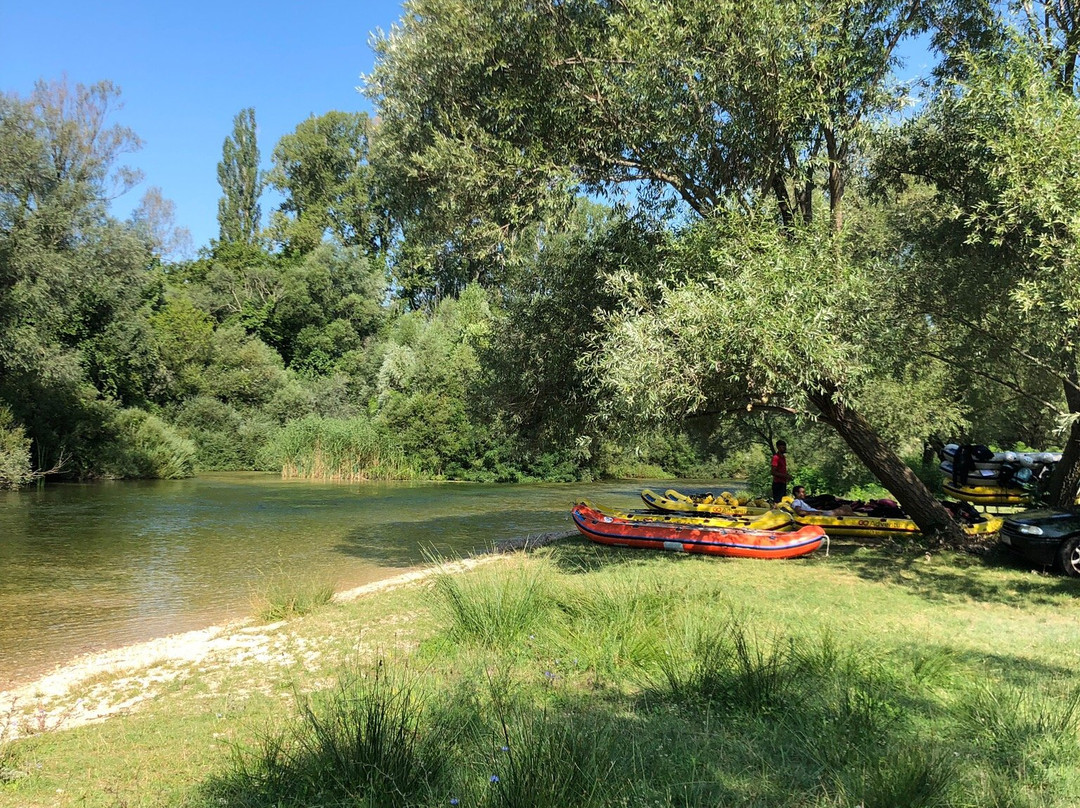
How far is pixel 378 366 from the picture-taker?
4691 cm

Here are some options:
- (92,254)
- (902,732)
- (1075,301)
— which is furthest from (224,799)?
(92,254)

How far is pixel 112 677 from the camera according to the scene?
7.08 m

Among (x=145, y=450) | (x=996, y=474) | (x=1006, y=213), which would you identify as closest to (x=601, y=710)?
(x=1006, y=213)

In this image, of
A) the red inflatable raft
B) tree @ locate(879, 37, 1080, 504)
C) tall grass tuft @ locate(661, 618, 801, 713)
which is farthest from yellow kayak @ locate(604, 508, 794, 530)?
tall grass tuft @ locate(661, 618, 801, 713)

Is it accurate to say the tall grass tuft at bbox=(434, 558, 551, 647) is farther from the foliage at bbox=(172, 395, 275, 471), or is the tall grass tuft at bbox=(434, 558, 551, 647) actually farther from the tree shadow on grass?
the foliage at bbox=(172, 395, 275, 471)

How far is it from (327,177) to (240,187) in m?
7.85

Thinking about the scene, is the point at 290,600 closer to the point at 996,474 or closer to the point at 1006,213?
the point at 1006,213

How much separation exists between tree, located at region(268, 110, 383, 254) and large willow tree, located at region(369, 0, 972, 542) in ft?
163

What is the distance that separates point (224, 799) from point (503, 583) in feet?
12.5

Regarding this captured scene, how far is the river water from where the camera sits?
9.90 m

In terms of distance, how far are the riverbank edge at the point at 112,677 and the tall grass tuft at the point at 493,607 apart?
0.82m

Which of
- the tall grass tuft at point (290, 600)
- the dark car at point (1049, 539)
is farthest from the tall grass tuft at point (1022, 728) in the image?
the tall grass tuft at point (290, 600)

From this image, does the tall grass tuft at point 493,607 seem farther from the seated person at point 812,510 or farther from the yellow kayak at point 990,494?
the yellow kayak at point 990,494

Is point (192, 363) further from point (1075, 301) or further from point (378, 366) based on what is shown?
point (1075, 301)
